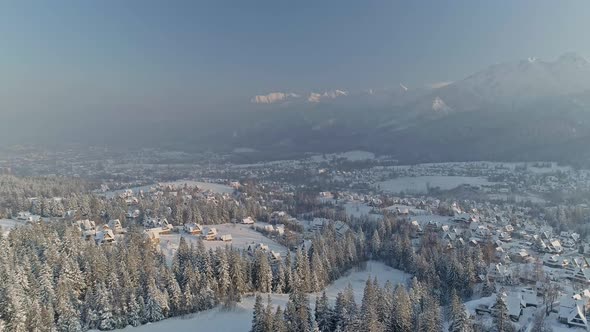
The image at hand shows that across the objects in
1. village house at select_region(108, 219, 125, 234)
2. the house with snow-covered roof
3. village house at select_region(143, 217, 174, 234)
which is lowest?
the house with snow-covered roof

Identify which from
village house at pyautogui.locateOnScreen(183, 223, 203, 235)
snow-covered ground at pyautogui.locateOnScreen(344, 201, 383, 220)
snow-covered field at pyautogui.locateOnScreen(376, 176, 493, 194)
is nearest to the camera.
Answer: village house at pyautogui.locateOnScreen(183, 223, 203, 235)

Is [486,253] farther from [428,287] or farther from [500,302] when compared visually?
[500,302]

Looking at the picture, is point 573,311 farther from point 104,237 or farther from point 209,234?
point 104,237

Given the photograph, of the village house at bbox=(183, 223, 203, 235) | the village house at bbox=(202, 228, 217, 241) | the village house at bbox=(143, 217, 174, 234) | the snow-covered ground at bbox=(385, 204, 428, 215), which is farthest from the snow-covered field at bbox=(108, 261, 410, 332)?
the snow-covered ground at bbox=(385, 204, 428, 215)

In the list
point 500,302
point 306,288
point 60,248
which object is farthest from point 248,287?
point 500,302

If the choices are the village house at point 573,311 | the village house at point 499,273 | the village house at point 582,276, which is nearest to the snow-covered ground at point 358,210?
the village house at point 499,273

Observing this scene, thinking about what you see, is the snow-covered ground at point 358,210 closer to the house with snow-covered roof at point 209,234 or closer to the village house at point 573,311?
the house with snow-covered roof at point 209,234

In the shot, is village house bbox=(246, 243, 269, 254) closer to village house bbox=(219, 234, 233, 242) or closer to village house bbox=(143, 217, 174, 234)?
village house bbox=(219, 234, 233, 242)

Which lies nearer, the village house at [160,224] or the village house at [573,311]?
the village house at [573,311]
